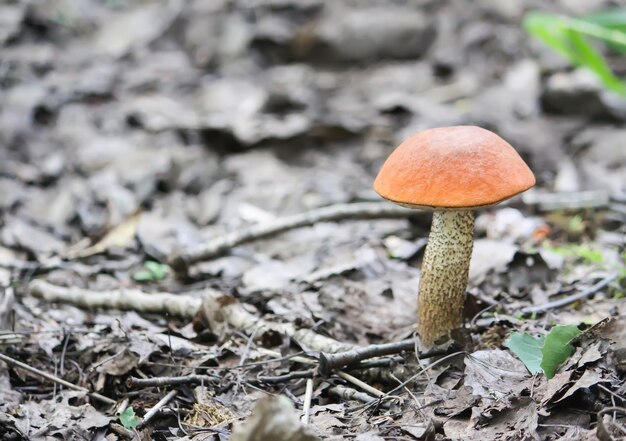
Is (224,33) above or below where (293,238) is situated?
above

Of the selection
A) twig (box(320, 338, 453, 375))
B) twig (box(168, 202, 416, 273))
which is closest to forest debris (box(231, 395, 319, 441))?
twig (box(320, 338, 453, 375))

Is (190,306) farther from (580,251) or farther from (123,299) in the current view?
(580,251)

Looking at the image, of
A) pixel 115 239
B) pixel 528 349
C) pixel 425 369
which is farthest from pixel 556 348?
pixel 115 239

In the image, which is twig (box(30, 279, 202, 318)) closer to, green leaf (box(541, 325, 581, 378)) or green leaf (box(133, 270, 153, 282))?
green leaf (box(133, 270, 153, 282))

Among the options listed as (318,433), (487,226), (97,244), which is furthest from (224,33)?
(318,433)

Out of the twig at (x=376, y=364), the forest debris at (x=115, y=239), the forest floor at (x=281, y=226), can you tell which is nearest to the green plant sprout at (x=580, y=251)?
the forest floor at (x=281, y=226)

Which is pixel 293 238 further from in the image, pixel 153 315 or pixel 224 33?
pixel 224 33
